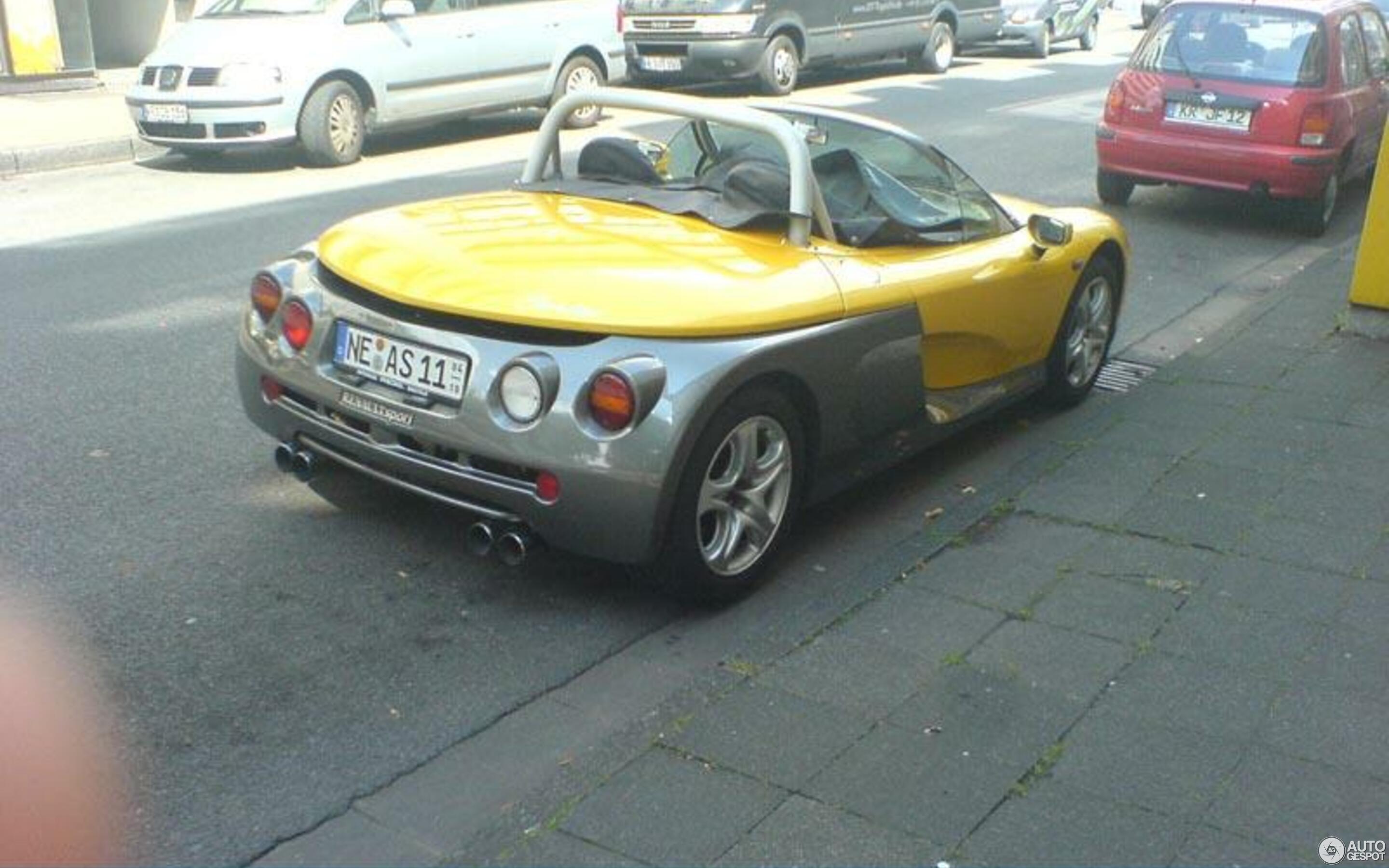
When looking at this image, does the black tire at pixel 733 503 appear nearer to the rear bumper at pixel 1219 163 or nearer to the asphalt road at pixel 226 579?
the asphalt road at pixel 226 579

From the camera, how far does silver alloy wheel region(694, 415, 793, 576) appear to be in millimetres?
4711

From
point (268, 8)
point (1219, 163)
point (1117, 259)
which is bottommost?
point (1219, 163)

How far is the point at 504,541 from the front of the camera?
4.52 m

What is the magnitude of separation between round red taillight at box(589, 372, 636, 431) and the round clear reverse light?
0.49 ft

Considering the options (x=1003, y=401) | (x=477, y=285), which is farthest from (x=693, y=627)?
(x=1003, y=401)

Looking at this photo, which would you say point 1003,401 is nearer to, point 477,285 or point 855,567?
point 855,567

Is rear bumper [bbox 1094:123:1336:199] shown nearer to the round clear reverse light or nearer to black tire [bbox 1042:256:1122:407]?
black tire [bbox 1042:256:1122:407]

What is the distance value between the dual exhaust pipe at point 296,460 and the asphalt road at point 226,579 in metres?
0.25

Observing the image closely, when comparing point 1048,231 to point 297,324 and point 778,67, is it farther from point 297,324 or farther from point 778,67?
point 778,67

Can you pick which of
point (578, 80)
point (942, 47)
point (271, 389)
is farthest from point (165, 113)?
point (942, 47)

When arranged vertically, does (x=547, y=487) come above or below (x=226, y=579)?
above

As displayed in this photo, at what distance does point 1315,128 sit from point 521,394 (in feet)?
28.1

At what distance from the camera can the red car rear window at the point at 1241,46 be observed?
1147cm

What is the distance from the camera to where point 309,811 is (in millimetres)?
3627
